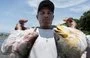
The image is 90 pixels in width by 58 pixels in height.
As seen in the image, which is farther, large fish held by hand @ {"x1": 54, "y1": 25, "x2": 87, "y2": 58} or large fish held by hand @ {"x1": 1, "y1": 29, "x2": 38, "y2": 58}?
large fish held by hand @ {"x1": 1, "y1": 29, "x2": 38, "y2": 58}

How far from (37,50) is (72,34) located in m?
0.53

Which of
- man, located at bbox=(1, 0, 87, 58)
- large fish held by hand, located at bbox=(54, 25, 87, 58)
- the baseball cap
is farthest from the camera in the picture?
the baseball cap

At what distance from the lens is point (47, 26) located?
4863 mm

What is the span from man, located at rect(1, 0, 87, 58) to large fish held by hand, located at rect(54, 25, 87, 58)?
0.02 m

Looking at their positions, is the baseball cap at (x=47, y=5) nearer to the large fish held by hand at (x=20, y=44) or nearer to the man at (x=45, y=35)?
the man at (x=45, y=35)

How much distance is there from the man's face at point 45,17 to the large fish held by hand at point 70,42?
147mm

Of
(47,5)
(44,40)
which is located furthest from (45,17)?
(44,40)

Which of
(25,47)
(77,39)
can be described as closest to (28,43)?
(25,47)

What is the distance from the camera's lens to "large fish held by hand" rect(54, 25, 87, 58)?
15.2 ft

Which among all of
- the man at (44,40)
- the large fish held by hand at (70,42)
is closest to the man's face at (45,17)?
the man at (44,40)

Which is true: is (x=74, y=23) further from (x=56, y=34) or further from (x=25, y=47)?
(x=25, y=47)

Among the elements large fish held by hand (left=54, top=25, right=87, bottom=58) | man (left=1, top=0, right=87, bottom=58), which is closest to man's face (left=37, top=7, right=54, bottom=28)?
man (left=1, top=0, right=87, bottom=58)

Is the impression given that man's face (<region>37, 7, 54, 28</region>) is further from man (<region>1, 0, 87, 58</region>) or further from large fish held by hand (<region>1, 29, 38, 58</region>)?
large fish held by hand (<region>1, 29, 38, 58</region>)

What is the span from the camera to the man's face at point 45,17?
480cm
